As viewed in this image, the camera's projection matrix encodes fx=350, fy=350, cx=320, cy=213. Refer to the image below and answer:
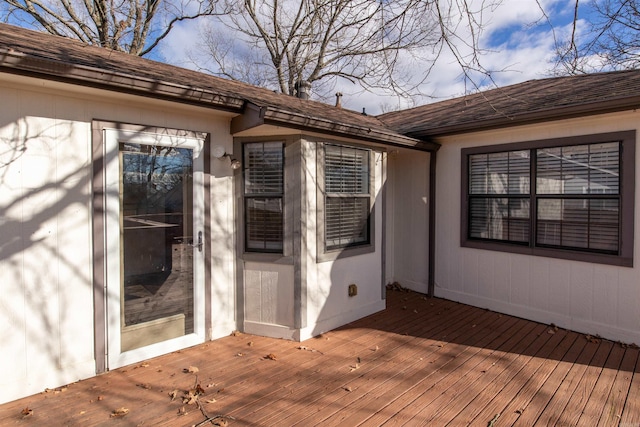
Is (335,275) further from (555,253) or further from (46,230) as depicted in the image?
(46,230)

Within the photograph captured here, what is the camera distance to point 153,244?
3.47 metres

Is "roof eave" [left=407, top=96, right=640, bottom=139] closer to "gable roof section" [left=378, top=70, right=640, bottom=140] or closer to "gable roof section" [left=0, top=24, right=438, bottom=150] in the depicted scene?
"gable roof section" [left=378, top=70, right=640, bottom=140]

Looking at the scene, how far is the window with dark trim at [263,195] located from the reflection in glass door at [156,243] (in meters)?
0.66

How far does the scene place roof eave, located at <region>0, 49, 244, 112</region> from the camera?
8.01 ft

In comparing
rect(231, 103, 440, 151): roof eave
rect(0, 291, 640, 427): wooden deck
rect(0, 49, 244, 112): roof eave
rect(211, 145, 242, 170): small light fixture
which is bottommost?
rect(0, 291, 640, 427): wooden deck

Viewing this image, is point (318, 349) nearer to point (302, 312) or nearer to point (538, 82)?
point (302, 312)

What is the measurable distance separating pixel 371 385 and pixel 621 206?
3421mm

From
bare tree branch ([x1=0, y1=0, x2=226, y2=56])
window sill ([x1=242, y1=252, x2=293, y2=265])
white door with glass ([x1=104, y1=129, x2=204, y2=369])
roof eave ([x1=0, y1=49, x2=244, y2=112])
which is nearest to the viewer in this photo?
roof eave ([x1=0, y1=49, x2=244, y2=112])

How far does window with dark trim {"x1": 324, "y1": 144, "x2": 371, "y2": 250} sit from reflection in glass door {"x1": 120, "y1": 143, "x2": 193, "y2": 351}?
1585 mm

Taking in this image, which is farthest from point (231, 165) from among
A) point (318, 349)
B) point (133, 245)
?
point (318, 349)

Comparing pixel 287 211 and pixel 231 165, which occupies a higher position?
pixel 231 165

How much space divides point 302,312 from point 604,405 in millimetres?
2713

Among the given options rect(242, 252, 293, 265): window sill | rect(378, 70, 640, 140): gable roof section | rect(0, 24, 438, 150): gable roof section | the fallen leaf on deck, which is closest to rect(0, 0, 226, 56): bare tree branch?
rect(0, 24, 438, 150): gable roof section

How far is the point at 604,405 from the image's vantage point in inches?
106
